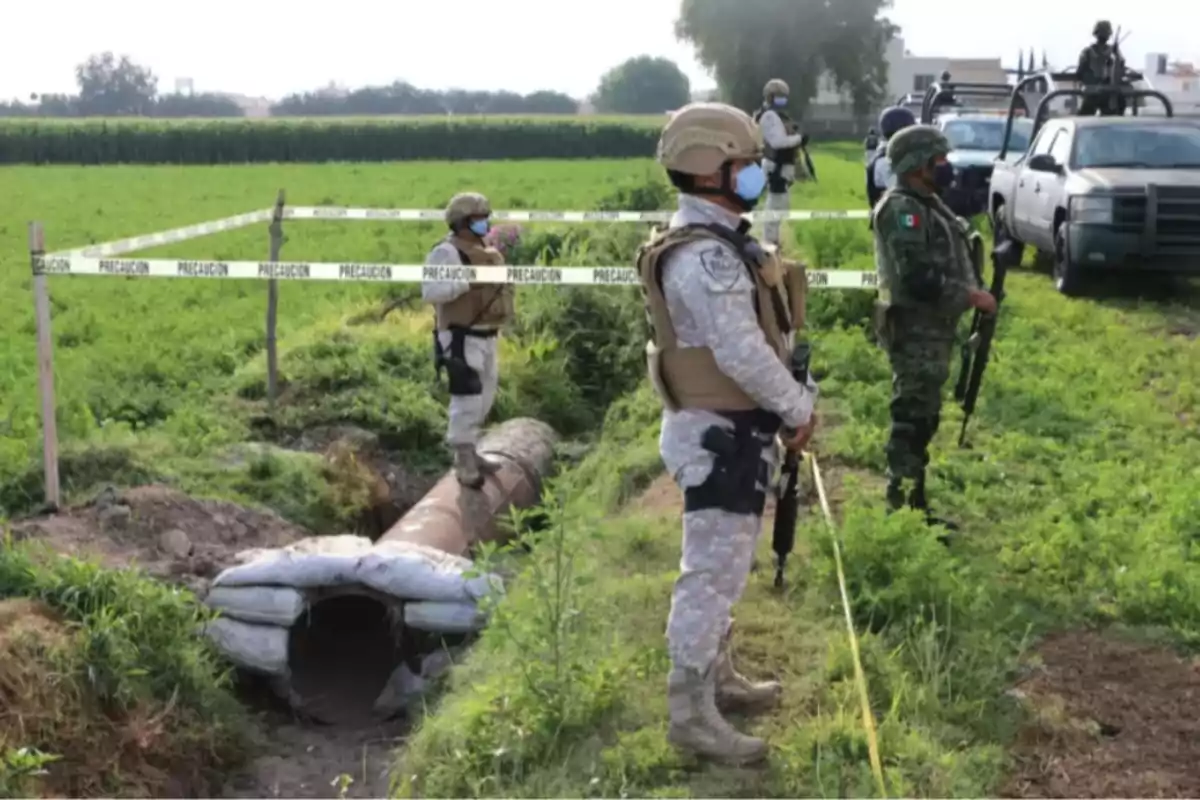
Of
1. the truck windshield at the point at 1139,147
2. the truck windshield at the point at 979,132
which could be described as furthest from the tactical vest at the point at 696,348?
the truck windshield at the point at 979,132

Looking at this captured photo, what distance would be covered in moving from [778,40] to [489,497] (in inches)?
1964

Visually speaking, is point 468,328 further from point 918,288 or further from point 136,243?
point 918,288

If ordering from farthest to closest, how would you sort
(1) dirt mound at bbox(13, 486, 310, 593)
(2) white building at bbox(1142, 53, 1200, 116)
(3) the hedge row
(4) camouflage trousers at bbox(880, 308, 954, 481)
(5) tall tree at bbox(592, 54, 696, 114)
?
(5) tall tree at bbox(592, 54, 696, 114), (2) white building at bbox(1142, 53, 1200, 116), (3) the hedge row, (1) dirt mound at bbox(13, 486, 310, 593), (4) camouflage trousers at bbox(880, 308, 954, 481)

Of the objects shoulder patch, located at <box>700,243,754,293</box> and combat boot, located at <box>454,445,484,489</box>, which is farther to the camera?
combat boot, located at <box>454,445,484,489</box>

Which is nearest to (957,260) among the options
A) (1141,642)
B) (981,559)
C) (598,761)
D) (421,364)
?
(981,559)

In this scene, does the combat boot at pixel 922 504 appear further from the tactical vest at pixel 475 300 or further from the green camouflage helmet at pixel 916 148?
the tactical vest at pixel 475 300

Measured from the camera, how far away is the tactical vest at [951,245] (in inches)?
220

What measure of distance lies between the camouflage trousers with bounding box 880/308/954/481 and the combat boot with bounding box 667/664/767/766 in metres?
2.10

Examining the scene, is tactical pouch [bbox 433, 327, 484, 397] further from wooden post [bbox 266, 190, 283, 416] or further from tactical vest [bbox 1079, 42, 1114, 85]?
tactical vest [bbox 1079, 42, 1114, 85]

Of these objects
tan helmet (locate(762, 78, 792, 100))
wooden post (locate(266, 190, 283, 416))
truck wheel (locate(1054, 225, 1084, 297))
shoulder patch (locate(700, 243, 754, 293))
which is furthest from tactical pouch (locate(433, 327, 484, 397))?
truck wheel (locate(1054, 225, 1084, 297))

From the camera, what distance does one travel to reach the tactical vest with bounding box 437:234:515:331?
7.32 m

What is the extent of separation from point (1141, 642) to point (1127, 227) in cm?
709

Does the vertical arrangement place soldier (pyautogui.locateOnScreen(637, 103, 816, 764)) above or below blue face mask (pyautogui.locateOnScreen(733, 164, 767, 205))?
below

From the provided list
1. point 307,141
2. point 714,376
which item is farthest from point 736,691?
point 307,141
